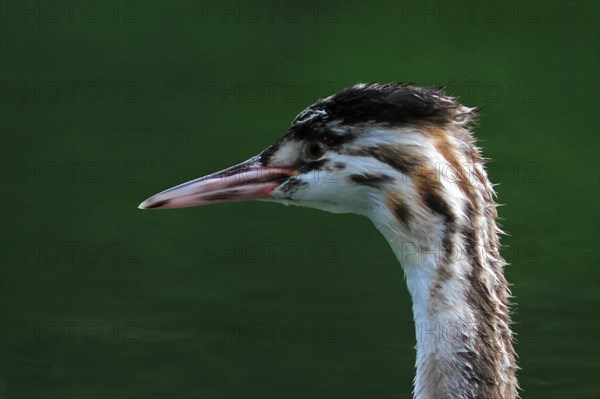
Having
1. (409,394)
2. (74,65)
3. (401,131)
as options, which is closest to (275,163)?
(401,131)

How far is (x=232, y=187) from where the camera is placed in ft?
22.6

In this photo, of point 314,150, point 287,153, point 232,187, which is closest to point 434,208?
point 314,150

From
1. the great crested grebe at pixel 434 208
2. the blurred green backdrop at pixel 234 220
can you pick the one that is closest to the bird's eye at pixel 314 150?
the great crested grebe at pixel 434 208

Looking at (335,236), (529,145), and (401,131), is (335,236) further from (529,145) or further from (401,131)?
(401,131)

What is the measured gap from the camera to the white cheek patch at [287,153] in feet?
22.1

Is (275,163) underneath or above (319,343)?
above

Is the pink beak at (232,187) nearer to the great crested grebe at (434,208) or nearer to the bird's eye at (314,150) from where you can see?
the bird's eye at (314,150)

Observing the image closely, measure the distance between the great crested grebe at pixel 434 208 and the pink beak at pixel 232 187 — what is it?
288 millimetres

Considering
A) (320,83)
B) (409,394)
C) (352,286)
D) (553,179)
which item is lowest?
(409,394)

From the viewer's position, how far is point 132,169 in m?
11.7

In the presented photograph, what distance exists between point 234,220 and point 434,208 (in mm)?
5022

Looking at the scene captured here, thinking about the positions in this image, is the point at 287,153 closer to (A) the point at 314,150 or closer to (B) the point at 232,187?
(A) the point at 314,150

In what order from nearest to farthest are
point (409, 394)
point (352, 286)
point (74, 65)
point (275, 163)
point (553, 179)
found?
1. point (275, 163)
2. point (409, 394)
3. point (352, 286)
4. point (553, 179)
5. point (74, 65)

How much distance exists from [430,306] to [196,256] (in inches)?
189
